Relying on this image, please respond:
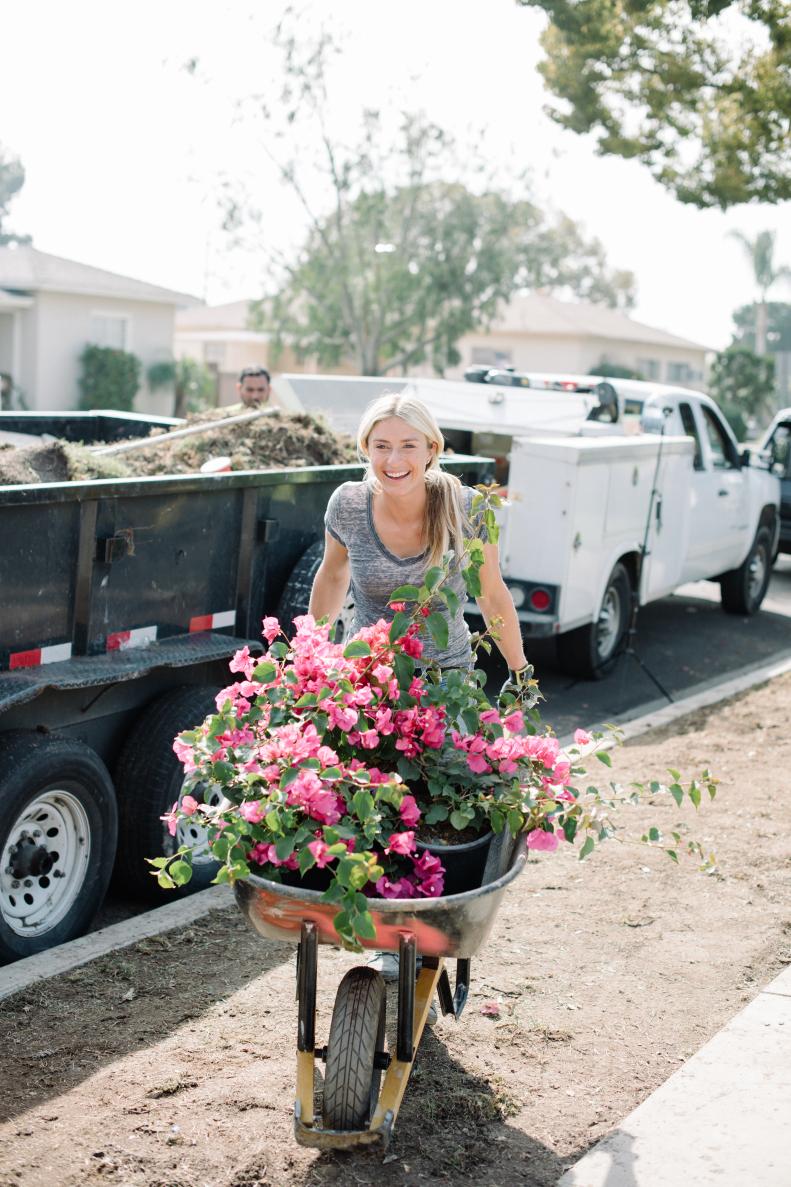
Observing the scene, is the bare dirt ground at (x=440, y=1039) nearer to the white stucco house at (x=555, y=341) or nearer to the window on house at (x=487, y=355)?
the white stucco house at (x=555, y=341)

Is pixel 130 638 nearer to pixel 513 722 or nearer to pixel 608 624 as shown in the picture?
pixel 513 722

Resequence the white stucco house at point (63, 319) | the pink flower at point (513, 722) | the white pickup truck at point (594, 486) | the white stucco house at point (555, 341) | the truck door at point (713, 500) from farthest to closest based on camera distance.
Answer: the white stucco house at point (555, 341)
the white stucco house at point (63, 319)
the truck door at point (713, 500)
the white pickup truck at point (594, 486)
the pink flower at point (513, 722)

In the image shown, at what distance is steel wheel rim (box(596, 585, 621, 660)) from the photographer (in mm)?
10539

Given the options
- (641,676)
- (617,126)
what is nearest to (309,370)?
(617,126)

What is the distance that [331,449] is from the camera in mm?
7617

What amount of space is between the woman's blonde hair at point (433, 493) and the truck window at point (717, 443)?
8.70 m

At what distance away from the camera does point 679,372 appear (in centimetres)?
5672

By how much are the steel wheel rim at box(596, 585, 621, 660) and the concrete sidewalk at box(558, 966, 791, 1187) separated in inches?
237

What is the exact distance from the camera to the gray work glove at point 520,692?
160 inches

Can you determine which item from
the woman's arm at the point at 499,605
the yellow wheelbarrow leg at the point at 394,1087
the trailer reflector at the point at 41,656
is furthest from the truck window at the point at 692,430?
the yellow wheelbarrow leg at the point at 394,1087

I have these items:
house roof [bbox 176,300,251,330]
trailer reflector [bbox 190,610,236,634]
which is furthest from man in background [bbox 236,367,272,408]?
house roof [bbox 176,300,251,330]

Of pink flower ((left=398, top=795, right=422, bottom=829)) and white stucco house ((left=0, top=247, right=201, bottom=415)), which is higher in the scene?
white stucco house ((left=0, top=247, right=201, bottom=415))

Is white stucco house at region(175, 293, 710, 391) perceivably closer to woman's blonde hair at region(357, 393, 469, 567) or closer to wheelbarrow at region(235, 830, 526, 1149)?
woman's blonde hair at region(357, 393, 469, 567)

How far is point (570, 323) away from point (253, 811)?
154ft
